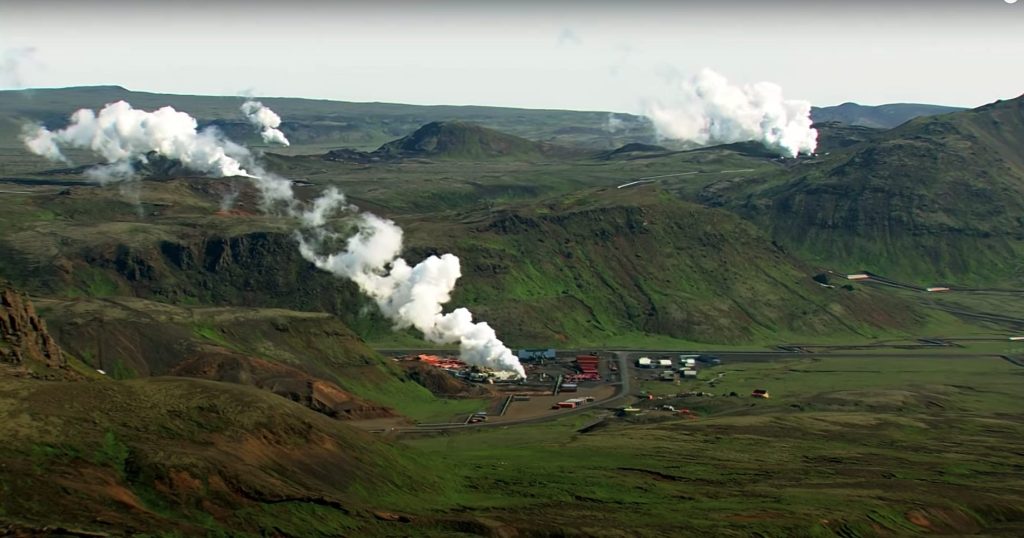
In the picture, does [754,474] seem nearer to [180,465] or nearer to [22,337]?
[180,465]

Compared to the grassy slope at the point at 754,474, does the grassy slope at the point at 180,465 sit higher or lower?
higher

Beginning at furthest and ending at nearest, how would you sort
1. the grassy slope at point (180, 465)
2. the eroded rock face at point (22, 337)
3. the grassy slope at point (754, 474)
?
1. the eroded rock face at point (22, 337)
2. the grassy slope at point (754, 474)
3. the grassy slope at point (180, 465)

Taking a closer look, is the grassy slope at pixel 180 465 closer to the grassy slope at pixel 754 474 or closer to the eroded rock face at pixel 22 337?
the eroded rock face at pixel 22 337

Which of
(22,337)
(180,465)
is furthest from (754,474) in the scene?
(22,337)

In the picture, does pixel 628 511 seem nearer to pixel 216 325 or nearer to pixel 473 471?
pixel 473 471

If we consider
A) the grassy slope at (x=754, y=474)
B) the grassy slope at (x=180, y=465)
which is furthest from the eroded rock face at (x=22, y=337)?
the grassy slope at (x=754, y=474)

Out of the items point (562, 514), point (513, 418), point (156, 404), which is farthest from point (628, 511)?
point (513, 418)

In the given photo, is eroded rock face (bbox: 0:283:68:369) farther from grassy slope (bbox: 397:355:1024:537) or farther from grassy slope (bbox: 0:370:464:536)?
grassy slope (bbox: 397:355:1024:537)

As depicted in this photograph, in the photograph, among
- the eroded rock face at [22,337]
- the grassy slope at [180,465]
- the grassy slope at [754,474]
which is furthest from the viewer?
the eroded rock face at [22,337]

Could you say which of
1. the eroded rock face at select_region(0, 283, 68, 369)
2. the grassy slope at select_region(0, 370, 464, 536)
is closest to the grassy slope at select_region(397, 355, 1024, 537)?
the grassy slope at select_region(0, 370, 464, 536)
